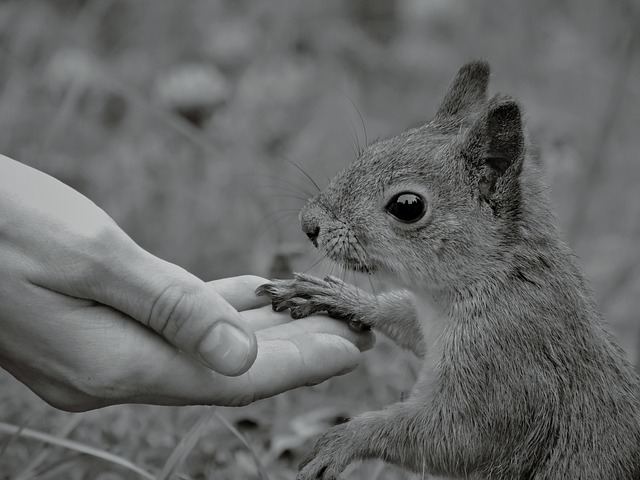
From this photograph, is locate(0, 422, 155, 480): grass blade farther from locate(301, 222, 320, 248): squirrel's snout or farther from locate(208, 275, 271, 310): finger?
locate(301, 222, 320, 248): squirrel's snout

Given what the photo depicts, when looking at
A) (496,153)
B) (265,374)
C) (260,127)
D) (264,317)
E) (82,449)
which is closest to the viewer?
(265,374)

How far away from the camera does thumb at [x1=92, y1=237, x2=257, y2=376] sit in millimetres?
1694

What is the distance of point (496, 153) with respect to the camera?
2.20 m

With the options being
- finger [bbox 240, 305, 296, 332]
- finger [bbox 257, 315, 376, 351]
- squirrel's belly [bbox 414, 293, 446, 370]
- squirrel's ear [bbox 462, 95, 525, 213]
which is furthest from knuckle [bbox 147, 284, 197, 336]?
squirrel's ear [bbox 462, 95, 525, 213]

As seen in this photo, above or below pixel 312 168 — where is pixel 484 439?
below

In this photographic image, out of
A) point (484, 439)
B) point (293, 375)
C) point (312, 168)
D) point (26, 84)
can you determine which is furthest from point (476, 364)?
point (26, 84)

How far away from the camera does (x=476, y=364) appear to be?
7.05 ft

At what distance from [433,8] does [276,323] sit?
3.93 m

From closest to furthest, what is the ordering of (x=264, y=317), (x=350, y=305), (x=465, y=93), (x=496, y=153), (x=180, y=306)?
(x=180, y=306)
(x=496, y=153)
(x=264, y=317)
(x=350, y=305)
(x=465, y=93)

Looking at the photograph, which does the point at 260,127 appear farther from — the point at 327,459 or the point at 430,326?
the point at 327,459

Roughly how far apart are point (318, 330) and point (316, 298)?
154 millimetres

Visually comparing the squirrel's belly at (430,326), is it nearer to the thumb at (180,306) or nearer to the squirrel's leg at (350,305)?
the squirrel's leg at (350,305)

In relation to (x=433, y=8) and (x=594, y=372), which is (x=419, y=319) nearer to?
(x=594, y=372)

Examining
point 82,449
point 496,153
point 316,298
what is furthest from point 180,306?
point 496,153
